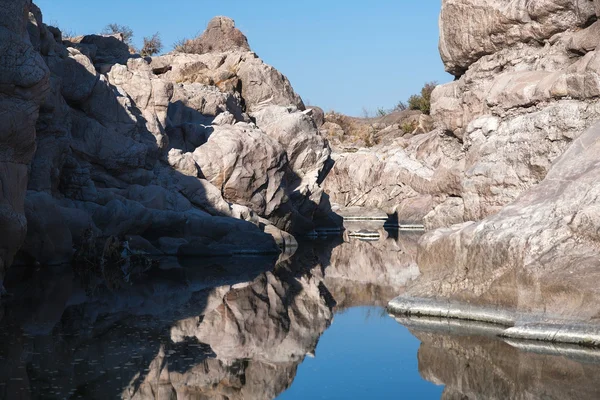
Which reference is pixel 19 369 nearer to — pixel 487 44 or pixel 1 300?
pixel 1 300

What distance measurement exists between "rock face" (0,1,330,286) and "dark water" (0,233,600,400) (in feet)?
10.3

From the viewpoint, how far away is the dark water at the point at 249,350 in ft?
33.7

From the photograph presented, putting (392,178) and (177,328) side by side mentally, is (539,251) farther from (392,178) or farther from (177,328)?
(392,178)

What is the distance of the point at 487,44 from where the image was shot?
17.8 metres

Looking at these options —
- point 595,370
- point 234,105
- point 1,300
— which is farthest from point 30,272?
point 234,105

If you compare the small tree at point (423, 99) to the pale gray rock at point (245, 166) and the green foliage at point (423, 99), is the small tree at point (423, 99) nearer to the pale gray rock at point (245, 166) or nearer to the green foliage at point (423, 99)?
the green foliage at point (423, 99)

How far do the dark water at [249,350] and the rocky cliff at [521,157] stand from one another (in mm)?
958

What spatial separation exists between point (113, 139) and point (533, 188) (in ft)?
61.4

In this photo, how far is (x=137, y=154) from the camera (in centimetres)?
3031

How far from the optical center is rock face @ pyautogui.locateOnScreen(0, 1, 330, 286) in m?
17.9

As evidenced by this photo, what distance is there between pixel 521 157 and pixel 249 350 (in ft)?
21.7

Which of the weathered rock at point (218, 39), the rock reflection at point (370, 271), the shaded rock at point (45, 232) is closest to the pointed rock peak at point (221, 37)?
the weathered rock at point (218, 39)

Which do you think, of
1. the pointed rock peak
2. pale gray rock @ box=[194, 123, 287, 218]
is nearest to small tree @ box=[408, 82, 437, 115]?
the pointed rock peak

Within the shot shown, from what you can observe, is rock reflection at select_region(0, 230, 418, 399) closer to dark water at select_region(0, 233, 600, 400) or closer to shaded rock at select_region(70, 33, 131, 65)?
dark water at select_region(0, 233, 600, 400)
